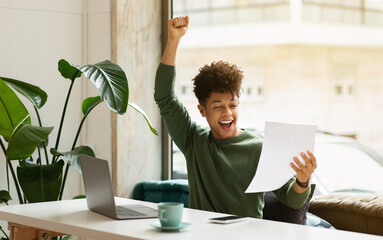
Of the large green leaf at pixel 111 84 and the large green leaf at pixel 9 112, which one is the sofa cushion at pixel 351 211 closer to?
the large green leaf at pixel 111 84

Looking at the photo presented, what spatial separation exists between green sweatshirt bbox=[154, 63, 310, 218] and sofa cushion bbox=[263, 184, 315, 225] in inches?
13.4

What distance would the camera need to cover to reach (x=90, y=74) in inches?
113

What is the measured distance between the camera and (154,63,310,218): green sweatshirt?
2359 mm

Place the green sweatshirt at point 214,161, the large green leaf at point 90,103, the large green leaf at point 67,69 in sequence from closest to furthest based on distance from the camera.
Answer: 1. the green sweatshirt at point 214,161
2. the large green leaf at point 67,69
3. the large green leaf at point 90,103

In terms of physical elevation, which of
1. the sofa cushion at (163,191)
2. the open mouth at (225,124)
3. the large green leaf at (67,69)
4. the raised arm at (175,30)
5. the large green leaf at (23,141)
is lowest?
the sofa cushion at (163,191)

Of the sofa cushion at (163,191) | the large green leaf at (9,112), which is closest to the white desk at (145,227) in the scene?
the large green leaf at (9,112)

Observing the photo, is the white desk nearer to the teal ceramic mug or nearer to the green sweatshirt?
the teal ceramic mug

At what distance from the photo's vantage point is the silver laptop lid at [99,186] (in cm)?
196

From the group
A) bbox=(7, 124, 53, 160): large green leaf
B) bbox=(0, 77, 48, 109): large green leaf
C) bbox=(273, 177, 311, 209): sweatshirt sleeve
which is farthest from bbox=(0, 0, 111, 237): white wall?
bbox=(273, 177, 311, 209): sweatshirt sleeve

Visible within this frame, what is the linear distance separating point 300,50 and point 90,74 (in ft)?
4.02

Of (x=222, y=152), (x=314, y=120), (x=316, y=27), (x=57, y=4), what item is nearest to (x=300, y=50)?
(x=316, y=27)

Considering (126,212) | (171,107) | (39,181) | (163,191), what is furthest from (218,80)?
(163,191)

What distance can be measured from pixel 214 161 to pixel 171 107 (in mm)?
290

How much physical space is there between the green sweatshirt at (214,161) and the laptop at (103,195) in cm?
34
